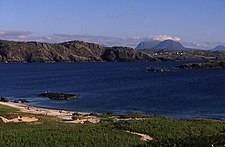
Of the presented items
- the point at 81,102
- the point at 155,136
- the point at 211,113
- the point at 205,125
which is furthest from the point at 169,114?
the point at 155,136

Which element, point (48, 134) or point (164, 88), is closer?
point (48, 134)

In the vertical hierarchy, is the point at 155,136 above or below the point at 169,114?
above

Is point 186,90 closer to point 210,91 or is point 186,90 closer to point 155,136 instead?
point 210,91

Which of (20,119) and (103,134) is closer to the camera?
(103,134)

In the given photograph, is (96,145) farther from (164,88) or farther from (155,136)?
(164,88)

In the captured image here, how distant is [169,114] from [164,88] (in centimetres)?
5011

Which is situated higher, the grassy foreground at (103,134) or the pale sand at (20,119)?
the grassy foreground at (103,134)

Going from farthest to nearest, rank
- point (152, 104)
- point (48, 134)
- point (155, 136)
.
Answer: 1. point (152, 104)
2. point (155, 136)
3. point (48, 134)

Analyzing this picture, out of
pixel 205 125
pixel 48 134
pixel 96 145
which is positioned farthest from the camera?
pixel 205 125

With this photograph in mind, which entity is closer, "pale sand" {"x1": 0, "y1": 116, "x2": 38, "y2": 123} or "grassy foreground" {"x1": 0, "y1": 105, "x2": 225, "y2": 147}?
"grassy foreground" {"x1": 0, "y1": 105, "x2": 225, "y2": 147}

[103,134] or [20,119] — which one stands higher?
[103,134]

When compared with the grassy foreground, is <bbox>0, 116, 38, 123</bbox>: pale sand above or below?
below

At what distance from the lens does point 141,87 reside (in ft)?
424

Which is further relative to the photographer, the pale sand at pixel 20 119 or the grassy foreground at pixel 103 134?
the pale sand at pixel 20 119
